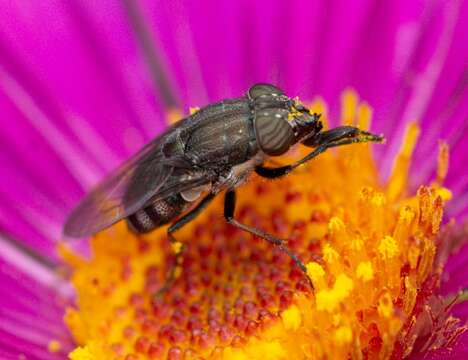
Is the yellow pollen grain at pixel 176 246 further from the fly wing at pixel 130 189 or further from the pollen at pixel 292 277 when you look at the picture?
the fly wing at pixel 130 189

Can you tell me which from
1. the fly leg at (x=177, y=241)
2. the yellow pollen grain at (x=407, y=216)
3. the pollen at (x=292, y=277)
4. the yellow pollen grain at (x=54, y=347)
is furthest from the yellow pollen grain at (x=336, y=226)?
the yellow pollen grain at (x=54, y=347)

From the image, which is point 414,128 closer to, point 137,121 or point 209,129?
point 209,129

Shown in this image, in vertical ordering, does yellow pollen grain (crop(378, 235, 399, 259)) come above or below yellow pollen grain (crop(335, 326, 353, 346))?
above

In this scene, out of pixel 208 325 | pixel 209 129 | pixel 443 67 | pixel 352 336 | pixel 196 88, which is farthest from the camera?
pixel 196 88

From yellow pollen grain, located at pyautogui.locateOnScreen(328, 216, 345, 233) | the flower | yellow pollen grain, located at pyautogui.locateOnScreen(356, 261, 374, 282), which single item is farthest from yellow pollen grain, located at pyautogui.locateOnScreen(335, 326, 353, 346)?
the flower

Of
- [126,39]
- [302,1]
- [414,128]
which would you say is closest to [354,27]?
[302,1]

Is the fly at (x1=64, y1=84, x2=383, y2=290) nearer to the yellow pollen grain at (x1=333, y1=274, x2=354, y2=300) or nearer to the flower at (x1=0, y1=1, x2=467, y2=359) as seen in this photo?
the yellow pollen grain at (x1=333, y1=274, x2=354, y2=300)
